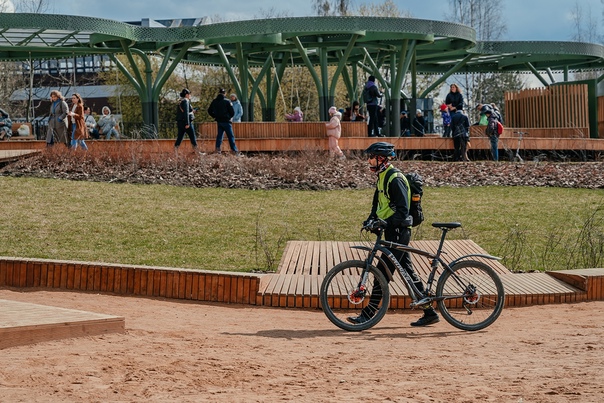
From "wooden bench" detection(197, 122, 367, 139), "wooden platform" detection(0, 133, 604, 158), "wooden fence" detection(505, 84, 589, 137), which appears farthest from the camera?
"wooden fence" detection(505, 84, 589, 137)

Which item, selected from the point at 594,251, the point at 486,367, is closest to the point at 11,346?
the point at 486,367

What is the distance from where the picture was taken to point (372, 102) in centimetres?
3103

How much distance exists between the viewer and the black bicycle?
368 inches

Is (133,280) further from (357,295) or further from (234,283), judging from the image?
(357,295)

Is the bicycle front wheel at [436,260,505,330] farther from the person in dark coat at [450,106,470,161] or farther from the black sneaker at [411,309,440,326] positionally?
the person in dark coat at [450,106,470,161]

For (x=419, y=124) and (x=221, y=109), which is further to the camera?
(x=419, y=124)

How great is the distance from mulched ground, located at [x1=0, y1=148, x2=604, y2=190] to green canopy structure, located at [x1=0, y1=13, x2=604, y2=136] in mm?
9926

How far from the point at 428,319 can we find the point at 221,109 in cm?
1605

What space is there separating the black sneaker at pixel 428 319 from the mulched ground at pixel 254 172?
1173 cm

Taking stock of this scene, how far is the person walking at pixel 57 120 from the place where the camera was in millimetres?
23422

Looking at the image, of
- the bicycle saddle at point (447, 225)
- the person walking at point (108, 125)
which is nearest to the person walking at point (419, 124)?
the person walking at point (108, 125)

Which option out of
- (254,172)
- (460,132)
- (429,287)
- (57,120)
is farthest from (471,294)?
(460,132)

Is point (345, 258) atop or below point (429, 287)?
atop

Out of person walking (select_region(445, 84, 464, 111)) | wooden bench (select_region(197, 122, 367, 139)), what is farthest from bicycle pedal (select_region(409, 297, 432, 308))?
wooden bench (select_region(197, 122, 367, 139))
